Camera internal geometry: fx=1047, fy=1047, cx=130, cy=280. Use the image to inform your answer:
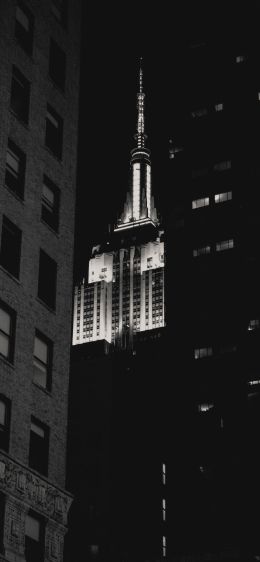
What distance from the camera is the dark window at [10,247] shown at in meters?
38.6

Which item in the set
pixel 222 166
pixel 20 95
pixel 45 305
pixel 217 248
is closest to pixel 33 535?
pixel 45 305

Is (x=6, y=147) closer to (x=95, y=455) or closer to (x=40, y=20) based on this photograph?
(x=40, y=20)

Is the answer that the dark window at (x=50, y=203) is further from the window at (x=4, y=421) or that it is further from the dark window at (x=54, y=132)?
the window at (x=4, y=421)

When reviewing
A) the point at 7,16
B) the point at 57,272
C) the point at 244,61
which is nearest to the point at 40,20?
the point at 7,16

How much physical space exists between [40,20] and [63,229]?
9471mm

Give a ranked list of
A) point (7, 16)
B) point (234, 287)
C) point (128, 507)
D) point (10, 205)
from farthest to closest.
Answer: point (128, 507) < point (234, 287) < point (7, 16) < point (10, 205)

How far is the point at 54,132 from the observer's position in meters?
44.9

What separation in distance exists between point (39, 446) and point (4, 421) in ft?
7.76

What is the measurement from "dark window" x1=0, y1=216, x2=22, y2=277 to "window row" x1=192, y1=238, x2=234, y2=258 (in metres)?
83.4

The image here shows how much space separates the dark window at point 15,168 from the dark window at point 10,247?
1755 millimetres

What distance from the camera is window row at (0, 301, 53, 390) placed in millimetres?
37406

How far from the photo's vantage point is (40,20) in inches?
1784

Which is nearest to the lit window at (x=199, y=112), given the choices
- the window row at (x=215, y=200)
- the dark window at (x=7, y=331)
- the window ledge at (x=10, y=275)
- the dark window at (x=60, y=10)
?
the window row at (x=215, y=200)

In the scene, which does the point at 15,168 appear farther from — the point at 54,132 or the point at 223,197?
the point at 223,197
